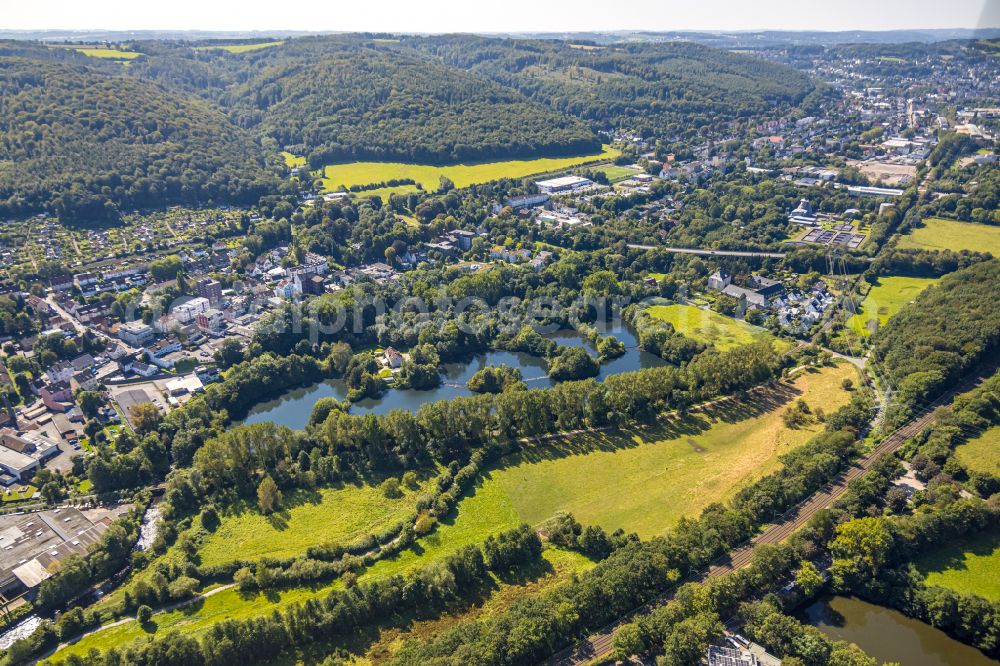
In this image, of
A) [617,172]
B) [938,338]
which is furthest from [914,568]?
[617,172]

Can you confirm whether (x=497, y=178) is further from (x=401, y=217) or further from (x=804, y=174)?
(x=804, y=174)

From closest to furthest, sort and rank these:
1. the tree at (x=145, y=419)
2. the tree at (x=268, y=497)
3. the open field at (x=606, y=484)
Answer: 1. the open field at (x=606, y=484)
2. the tree at (x=268, y=497)
3. the tree at (x=145, y=419)

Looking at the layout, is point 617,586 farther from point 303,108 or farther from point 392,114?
point 303,108

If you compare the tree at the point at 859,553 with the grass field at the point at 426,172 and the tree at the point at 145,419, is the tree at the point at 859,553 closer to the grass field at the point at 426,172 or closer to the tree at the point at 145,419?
the tree at the point at 145,419

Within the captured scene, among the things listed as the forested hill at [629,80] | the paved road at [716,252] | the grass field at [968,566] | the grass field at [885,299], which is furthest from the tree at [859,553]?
the forested hill at [629,80]

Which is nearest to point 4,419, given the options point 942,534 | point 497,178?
point 942,534

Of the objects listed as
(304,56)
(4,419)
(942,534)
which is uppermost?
(304,56)
